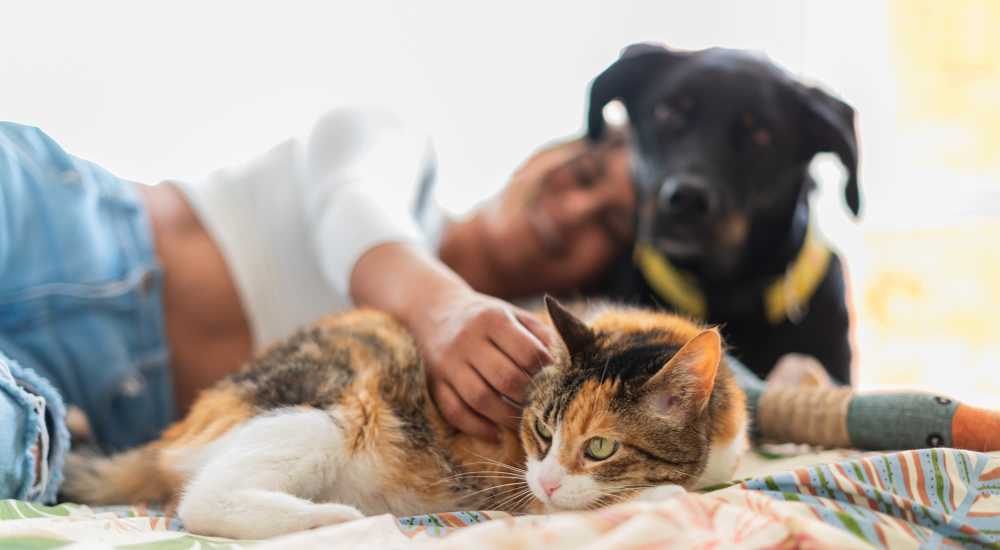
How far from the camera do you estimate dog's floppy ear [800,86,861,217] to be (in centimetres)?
162

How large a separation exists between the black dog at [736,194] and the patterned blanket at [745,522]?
0.80 metres

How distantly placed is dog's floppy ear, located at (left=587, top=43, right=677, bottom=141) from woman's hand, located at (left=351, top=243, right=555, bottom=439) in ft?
2.34

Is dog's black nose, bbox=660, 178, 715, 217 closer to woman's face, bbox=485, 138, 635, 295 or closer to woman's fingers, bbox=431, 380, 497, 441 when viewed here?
woman's face, bbox=485, 138, 635, 295

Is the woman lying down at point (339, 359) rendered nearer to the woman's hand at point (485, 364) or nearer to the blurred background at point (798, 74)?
the woman's hand at point (485, 364)

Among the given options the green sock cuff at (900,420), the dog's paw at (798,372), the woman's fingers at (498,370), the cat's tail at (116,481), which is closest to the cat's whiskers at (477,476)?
the woman's fingers at (498,370)

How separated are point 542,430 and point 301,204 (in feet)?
3.34

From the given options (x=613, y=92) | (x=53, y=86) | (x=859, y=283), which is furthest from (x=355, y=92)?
(x=859, y=283)

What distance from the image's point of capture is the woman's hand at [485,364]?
1118 mm

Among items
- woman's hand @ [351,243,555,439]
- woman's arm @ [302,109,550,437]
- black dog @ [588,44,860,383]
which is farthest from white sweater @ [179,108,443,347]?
black dog @ [588,44,860,383]

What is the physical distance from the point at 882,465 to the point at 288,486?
72 cm

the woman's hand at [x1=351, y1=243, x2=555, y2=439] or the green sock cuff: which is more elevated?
the woman's hand at [x1=351, y1=243, x2=555, y2=439]

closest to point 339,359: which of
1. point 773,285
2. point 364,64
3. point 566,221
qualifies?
point 566,221

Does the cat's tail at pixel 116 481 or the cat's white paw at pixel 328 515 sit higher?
the cat's white paw at pixel 328 515

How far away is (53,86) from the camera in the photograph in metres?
1.95
